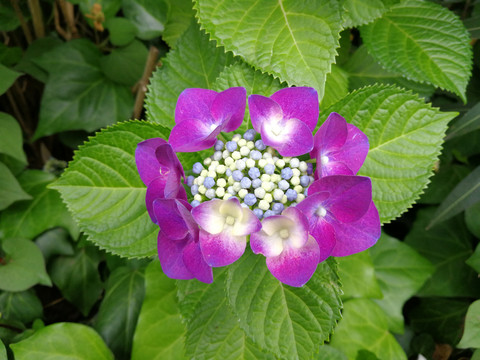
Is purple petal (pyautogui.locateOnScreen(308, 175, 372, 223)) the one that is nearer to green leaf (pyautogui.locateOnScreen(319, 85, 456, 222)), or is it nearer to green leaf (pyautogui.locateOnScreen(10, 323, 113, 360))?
green leaf (pyautogui.locateOnScreen(319, 85, 456, 222))

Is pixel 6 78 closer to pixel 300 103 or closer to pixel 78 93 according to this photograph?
pixel 78 93

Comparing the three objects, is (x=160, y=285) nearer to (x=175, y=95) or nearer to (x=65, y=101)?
(x=175, y=95)

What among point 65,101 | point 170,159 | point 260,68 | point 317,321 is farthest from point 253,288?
point 65,101

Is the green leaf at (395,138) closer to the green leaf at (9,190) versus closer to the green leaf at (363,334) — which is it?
the green leaf at (363,334)

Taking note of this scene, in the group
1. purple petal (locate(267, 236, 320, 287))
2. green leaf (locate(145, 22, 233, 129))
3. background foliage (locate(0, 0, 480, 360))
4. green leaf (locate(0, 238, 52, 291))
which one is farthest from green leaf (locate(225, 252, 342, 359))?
green leaf (locate(0, 238, 52, 291))

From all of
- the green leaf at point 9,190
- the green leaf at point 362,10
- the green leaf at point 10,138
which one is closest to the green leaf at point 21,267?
the green leaf at point 9,190

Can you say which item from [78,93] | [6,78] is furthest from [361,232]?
[78,93]
